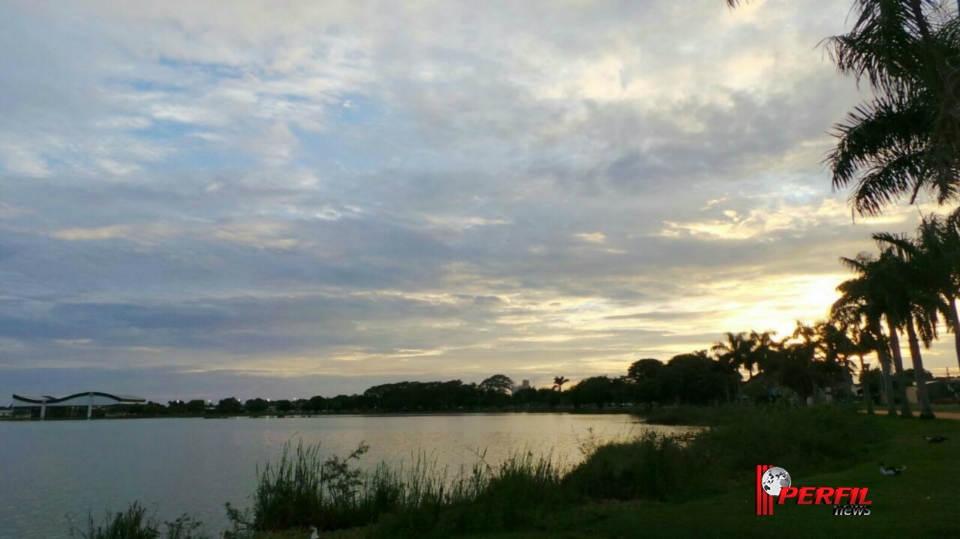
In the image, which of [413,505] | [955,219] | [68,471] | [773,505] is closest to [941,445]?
[955,219]

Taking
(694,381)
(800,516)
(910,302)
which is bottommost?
(800,516)

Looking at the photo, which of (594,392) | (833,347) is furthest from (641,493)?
(594,392)

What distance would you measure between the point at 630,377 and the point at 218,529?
108 meters

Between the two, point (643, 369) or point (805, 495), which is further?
point (643, 369)

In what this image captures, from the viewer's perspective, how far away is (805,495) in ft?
36.3

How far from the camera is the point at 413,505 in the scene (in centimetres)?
1090

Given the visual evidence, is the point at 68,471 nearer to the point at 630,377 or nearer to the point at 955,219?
the point at 955,219

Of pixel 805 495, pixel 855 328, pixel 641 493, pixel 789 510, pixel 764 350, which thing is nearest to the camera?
pixel 789 510

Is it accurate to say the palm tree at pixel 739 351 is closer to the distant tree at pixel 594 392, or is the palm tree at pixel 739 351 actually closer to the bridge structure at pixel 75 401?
the distant tree at pixel 594 392

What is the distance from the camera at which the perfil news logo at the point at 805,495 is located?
9594 millimetres

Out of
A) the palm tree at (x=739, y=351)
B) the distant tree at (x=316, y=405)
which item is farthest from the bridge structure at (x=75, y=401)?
the palm tree at (x=739, y=351)

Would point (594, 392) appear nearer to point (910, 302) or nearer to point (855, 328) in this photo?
point (855, 328)

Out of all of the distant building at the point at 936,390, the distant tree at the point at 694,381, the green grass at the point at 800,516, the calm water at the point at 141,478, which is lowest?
the calm water at the point at 141,478

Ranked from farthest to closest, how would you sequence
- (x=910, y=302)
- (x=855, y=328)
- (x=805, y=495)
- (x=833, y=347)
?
(x=833, y=347) < (x=855, y=328) < (x=910, y=302) < (x=805, y=495)
